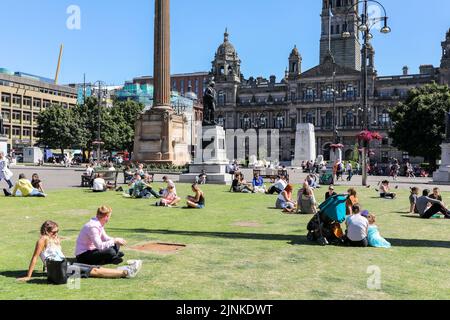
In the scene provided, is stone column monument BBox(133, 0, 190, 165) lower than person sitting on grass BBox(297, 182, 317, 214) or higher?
higher

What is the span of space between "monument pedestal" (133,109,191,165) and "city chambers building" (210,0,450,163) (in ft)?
239

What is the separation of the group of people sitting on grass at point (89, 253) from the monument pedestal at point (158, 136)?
31240 millimetres

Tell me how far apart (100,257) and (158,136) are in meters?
32.4

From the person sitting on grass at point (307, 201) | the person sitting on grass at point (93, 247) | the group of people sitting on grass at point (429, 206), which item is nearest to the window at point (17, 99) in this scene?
the person sitting on grass at point (307, 201)

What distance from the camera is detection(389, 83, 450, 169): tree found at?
60.7 m

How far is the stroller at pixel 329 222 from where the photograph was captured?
1109cm

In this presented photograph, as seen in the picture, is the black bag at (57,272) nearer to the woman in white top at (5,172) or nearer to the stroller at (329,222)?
the stroller at (329,222)

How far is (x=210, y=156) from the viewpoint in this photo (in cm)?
3300

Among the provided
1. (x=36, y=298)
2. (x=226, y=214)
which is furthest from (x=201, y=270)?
(x=226, y=214)

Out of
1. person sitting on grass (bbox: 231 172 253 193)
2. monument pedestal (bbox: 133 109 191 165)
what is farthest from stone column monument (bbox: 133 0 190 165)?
person sitting on grass (bbox: 231 172 253 193)

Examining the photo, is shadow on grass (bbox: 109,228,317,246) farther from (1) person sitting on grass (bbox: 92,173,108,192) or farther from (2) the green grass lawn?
(1) person sitting on grass (bbox: 92,173,108,192)

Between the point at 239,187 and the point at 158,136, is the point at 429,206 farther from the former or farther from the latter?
the point at 158,136

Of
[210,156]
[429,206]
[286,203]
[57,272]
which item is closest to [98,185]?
[286,203]

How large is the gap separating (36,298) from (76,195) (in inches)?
629
